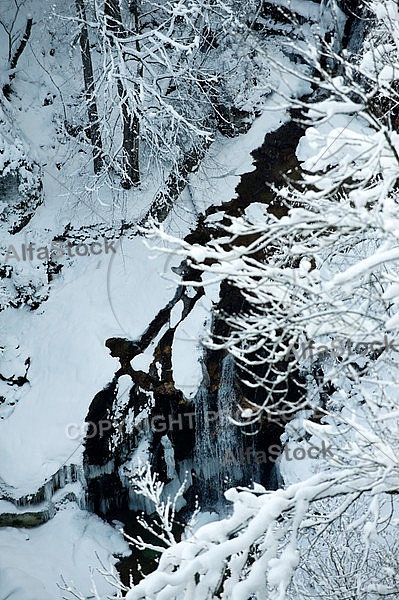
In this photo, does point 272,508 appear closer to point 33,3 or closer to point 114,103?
point 114,103

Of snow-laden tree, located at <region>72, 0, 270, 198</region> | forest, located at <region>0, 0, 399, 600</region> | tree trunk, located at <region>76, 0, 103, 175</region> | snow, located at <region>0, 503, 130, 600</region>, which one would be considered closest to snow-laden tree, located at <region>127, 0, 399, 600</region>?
forest, located at <region>0, 0, 399, 600</region>

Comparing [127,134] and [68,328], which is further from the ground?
[127,134]

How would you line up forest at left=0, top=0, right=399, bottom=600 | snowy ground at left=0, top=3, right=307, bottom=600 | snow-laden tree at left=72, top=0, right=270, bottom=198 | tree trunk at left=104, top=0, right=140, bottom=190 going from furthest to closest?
tree trunk at left=104, top=0, right=140, bottom=190
snow-laden tree at left=72, top=0, right=270, bottom=198
snowy ground at left=0, top=3, right=307, bottom=600
forest at left=0, top=0, right=399, bottom=600

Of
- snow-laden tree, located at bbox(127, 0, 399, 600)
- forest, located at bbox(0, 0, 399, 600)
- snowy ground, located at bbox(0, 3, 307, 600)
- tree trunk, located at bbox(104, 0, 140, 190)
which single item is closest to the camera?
snow-laden tree, located at bbox(127, 0, 399, 600)

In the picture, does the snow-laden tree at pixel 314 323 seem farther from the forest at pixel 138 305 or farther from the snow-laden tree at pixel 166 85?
the snow-laden tree at pixel 166 85

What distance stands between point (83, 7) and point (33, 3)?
401 cm

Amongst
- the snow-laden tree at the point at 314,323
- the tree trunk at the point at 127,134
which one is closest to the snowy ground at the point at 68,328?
the tree trunk at the point at 127,134

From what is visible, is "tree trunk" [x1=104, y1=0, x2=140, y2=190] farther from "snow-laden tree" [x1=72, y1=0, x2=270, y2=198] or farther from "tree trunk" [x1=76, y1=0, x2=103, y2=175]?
"tree trunk" [x1=76, y1=0, x2=103, y2=175]

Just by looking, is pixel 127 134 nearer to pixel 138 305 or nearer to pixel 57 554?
pixel 138 305

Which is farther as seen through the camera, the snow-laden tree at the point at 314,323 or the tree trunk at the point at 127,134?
the tree trunk at the point at 127,134

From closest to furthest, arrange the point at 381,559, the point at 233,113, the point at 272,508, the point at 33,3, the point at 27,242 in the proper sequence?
1. the point at 272,508
2. the point at 381,559
3. the point at 27,242
4. the point at 233,113
5. the point at 33,3

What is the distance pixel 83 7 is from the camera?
1025 centimetres

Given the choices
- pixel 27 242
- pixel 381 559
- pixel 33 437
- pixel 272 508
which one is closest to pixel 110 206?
pixel 27 242

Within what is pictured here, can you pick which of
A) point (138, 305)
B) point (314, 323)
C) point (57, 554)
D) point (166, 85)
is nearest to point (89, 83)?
point (166, 85)
